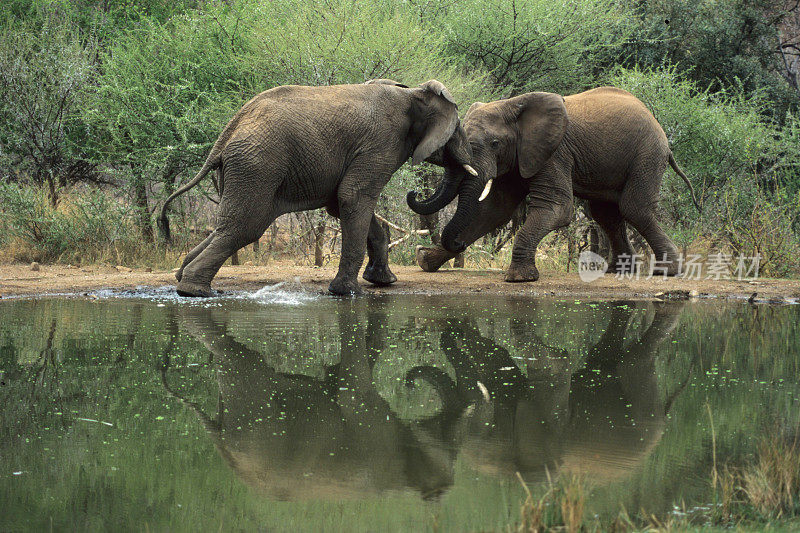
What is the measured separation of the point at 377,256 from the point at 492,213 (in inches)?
78.3

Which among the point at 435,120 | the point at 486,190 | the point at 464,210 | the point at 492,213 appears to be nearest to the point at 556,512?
the point at 435,120

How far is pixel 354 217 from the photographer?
414 inches

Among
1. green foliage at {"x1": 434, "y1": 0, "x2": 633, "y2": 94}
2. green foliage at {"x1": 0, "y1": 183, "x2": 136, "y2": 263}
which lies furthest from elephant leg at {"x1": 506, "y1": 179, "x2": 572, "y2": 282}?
green foliage at {"x1": 434, "y1": 0, "x2": 633, "y2": 94}

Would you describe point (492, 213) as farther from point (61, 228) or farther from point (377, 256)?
point (61, 228)

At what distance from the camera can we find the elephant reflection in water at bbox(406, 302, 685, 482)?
14.1ft

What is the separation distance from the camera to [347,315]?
8984 mm

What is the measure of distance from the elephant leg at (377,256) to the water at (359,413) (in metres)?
2.21

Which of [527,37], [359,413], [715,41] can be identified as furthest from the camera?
[715,41]

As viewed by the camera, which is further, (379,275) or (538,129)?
(538,129)

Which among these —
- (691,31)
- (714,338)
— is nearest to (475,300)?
(714,338)

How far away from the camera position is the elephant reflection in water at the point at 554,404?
429 cm

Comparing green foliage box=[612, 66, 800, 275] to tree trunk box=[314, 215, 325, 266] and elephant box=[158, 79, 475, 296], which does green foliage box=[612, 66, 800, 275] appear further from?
elephant box=[158, 79, 475, 296]

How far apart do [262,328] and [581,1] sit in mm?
13612

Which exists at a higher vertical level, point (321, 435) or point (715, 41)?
point (715, 41)
